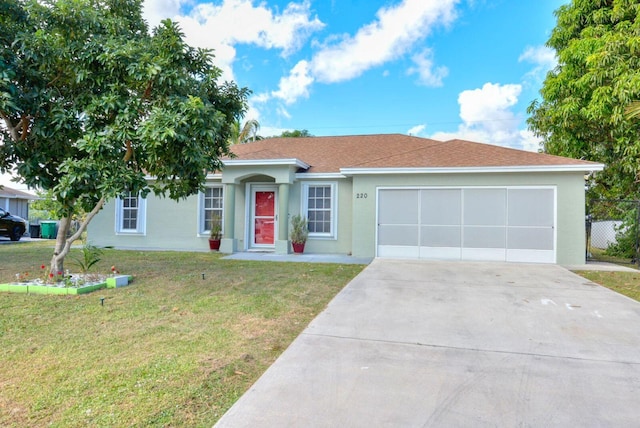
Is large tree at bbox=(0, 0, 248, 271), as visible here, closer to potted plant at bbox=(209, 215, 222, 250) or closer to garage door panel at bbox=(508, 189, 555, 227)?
potted plant at bbox=(209, 215, 222, 250)

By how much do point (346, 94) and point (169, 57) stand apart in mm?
16996

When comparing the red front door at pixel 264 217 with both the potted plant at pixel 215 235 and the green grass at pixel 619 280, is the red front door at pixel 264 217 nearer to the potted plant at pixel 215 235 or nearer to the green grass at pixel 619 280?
the potted plant at pixel 215 235

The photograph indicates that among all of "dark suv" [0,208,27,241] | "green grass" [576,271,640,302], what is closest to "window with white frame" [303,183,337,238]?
"green grass" [576,271,640,302]

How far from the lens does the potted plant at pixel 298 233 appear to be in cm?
1142

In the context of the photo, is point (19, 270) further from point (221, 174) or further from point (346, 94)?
point (346, 94)

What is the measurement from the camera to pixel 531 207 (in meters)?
9.95

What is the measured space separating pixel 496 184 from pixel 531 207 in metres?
1.10

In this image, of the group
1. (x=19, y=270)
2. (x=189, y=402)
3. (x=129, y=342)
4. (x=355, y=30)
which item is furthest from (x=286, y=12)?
(x=189, y=402)

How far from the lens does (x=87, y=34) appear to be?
605 cm

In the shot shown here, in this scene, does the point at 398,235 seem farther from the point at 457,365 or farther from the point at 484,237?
the point at 457,365

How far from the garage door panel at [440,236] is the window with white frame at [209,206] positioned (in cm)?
683

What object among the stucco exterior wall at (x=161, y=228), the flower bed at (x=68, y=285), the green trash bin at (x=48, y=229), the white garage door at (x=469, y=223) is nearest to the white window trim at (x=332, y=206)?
the white garage door at (x=469, y=223)

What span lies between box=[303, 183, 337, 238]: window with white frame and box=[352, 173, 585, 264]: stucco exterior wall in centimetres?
114

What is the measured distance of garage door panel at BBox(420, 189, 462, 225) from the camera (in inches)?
410
